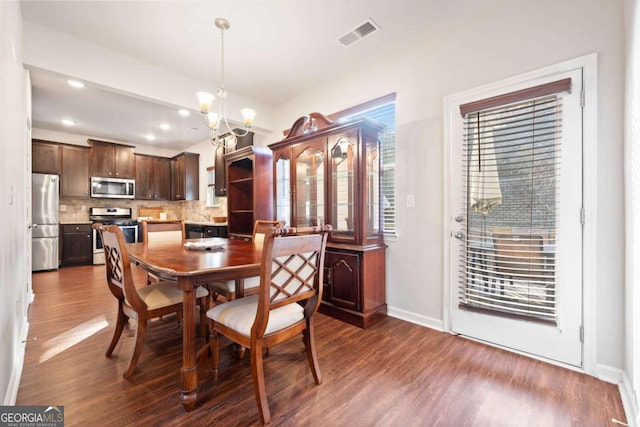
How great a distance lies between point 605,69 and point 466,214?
4.09 feet

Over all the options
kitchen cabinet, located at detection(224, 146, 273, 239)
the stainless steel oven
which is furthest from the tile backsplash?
kitchen cabinet, located at detection(224, 146, 273, 239)

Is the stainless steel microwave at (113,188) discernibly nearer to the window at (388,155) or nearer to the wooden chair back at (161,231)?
the wooden chair back at (161,231)

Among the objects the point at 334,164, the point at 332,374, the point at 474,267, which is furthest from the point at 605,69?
the point at 332,374

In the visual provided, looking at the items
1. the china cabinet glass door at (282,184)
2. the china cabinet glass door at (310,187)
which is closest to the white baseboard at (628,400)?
the china cabinet glass door at (310,187)

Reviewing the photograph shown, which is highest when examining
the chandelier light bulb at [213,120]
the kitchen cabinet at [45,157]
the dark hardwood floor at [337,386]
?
the kitchen cabinet at [45,157]

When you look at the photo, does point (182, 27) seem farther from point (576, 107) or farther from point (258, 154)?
point (576, 107)

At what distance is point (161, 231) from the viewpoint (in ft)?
9.82

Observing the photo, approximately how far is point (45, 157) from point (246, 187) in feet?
13.7

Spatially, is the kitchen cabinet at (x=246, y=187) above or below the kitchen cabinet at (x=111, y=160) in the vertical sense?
below

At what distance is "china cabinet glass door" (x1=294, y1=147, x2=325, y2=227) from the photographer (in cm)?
300

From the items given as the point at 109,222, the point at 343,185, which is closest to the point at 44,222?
the point at 109,222

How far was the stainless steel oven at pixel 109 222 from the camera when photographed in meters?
5.46

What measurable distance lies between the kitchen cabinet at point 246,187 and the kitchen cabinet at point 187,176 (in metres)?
2.41

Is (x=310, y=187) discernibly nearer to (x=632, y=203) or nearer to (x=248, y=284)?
(x=248, y=284)
